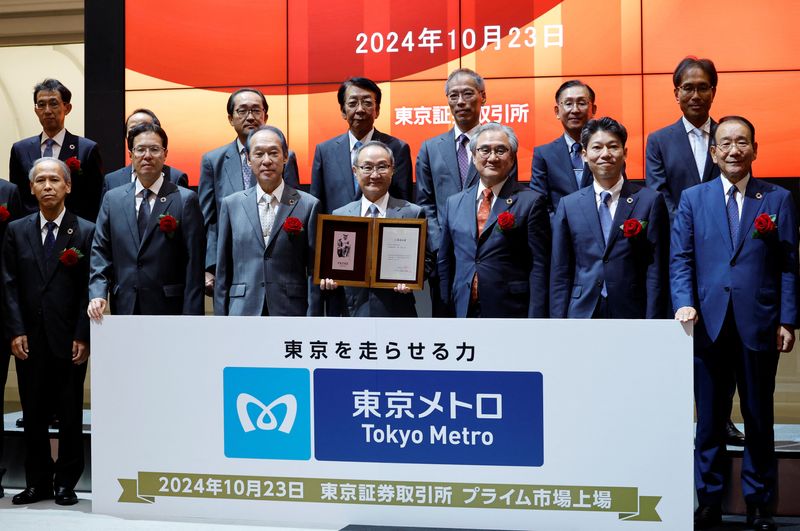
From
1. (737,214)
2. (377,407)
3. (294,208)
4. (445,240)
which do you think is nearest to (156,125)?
(294,208)

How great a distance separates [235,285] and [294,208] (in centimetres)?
43

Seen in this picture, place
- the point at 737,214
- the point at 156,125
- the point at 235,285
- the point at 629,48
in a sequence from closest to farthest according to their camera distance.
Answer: the point at 737,214, the point at 235,285, the point at 156,125, the point at 629,48

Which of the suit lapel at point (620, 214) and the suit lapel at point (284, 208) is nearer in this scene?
the suit lapel at point (620, 214)

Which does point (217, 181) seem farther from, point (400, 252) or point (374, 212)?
point (400, 252)

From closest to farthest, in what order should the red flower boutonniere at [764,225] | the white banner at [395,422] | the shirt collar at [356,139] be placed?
the white banner at [395,422]
the red flower boutonniere at [764,225]
the shirt collar at [356,139]

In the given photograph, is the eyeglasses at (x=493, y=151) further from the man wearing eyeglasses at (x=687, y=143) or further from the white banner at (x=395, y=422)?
the white banner at (x=395, y=422)

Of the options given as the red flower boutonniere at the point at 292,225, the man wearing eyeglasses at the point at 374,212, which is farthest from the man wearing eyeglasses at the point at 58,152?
the man wearing eyeglasses at the point at 374,212

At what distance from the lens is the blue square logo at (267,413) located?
3.41 metres

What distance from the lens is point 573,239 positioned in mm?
3922

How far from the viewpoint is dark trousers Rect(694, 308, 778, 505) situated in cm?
381

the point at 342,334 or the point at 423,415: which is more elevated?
the point at 342,334

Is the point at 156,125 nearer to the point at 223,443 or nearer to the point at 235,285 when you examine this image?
the point at 235,285

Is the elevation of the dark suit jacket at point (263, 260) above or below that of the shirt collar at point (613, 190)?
below

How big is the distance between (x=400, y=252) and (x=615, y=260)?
0.89 m
